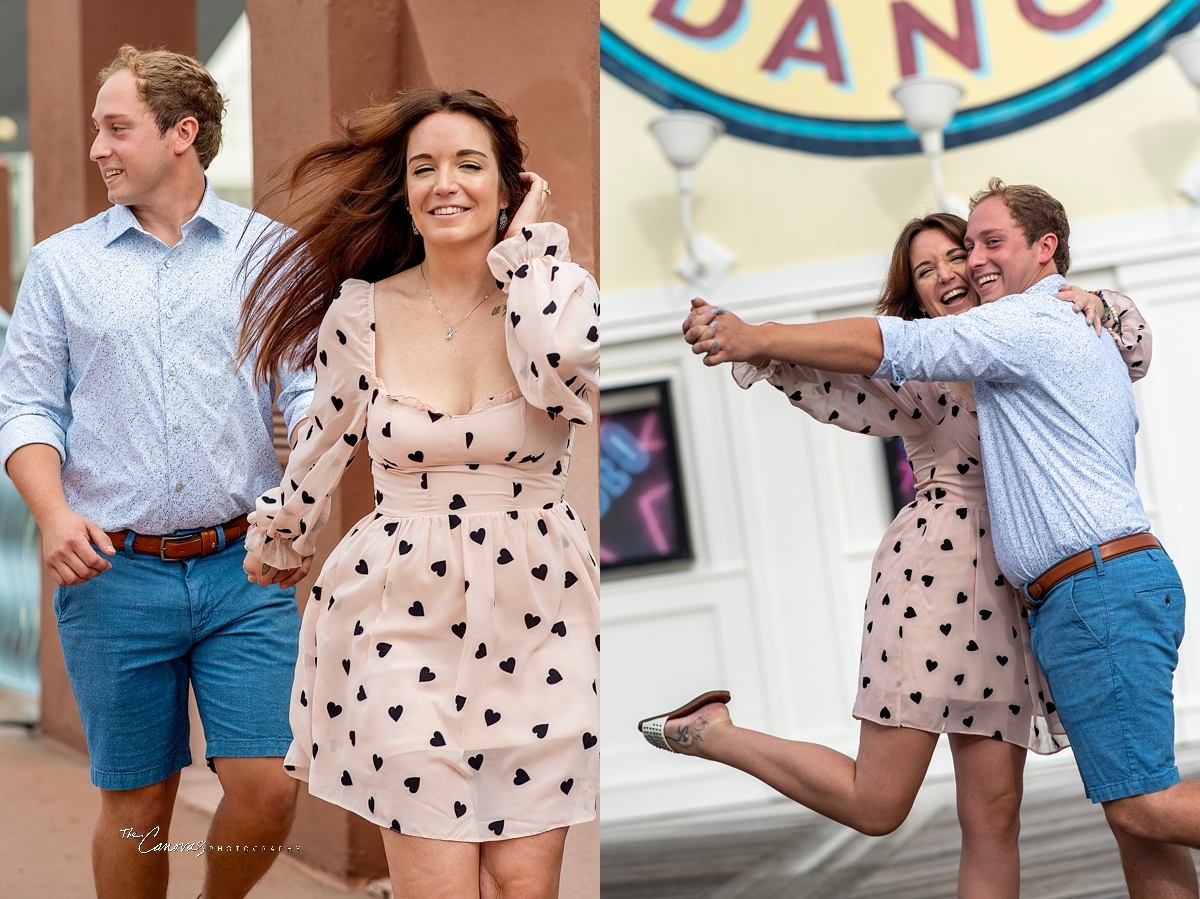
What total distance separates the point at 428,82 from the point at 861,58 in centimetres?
167

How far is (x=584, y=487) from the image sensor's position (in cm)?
329

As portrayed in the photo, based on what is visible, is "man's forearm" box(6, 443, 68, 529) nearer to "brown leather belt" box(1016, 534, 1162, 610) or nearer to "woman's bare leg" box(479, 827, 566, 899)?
"woman's bare leg" box(479, 827, 566, 899)

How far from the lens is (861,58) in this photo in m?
4.45

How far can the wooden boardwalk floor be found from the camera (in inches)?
150

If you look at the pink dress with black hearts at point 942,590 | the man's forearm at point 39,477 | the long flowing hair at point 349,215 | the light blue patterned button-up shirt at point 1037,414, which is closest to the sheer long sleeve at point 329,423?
the long flowing hair at point 349,215

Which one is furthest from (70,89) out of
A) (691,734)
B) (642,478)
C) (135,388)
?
(691,734)

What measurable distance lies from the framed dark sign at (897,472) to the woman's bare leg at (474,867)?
2.51 meters

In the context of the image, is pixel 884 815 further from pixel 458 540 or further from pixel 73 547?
pixel 73 547

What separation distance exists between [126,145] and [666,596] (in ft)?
7.75

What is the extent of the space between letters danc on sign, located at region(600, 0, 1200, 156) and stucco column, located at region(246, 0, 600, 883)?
959 millimetres

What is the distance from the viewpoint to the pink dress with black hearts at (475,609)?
2059 mm

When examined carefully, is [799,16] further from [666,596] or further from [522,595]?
[522,595]

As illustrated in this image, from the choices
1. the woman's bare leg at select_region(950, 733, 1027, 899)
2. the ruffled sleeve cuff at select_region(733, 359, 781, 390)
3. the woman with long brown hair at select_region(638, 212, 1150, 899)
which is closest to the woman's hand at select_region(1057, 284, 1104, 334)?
the woman with long brown hair at select_region(638, 212, 1150, 899)

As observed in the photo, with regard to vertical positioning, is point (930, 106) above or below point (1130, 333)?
above
